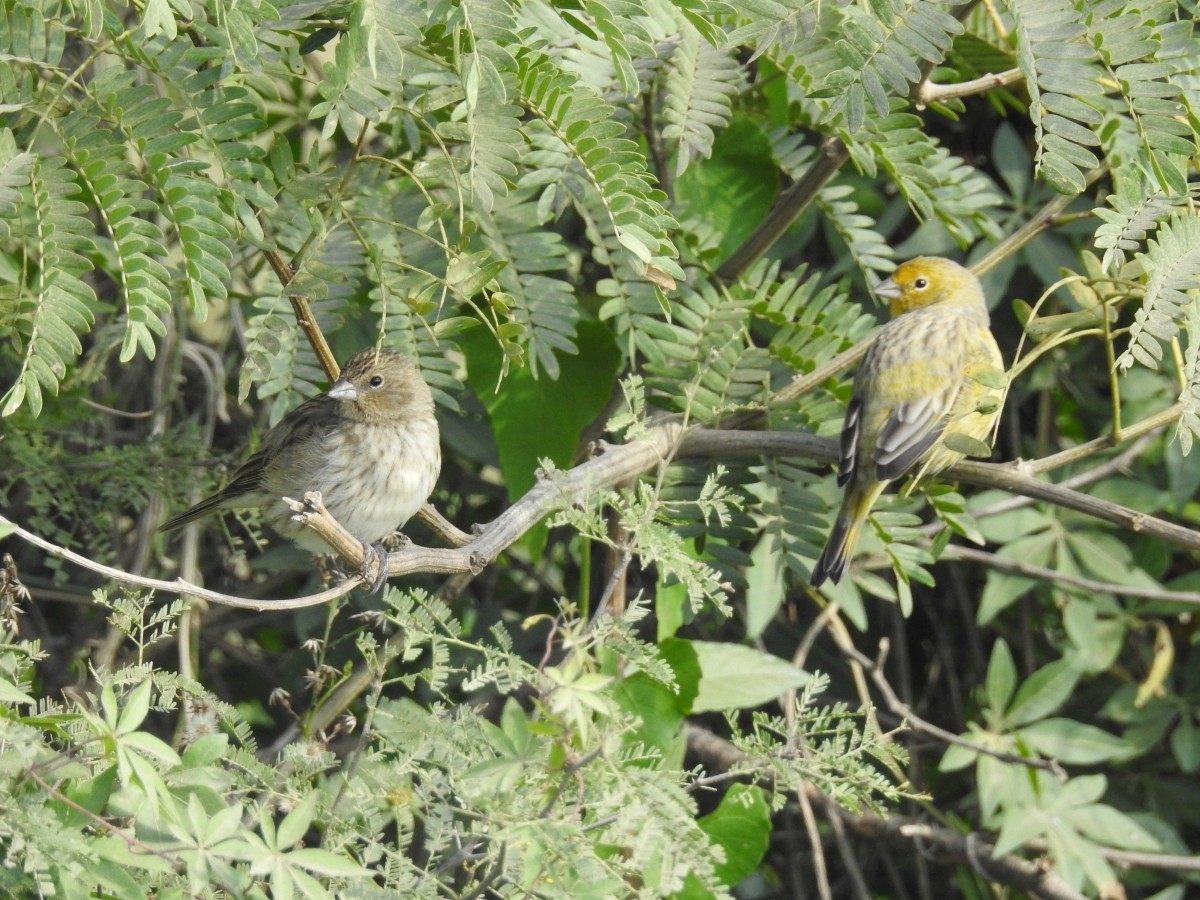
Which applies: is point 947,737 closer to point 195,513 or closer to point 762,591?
point 762,591

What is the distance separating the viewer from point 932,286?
431 cm

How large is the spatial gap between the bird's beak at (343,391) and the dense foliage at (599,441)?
12 cm

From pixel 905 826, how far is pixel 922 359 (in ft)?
4.89

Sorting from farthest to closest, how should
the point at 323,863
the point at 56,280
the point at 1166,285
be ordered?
1. the point at 1166,285
2. the point at 56,280
3. the point at 323,863

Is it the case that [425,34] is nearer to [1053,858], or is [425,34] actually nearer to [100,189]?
[100,189]

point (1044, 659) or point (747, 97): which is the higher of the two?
point (747, 97)

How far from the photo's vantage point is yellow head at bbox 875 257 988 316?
4262mm

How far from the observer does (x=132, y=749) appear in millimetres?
2143

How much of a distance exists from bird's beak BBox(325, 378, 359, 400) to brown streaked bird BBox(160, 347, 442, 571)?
0.12ft

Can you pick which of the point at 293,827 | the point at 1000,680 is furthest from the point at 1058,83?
the point at 1000,680

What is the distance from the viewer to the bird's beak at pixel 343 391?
11.9ft

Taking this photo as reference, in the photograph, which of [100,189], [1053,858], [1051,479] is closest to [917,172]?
[1051,479]

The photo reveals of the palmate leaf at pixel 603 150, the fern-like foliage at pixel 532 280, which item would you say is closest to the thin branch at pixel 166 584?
the palmate leaf at pixel 603 150

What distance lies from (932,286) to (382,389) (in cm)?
169
